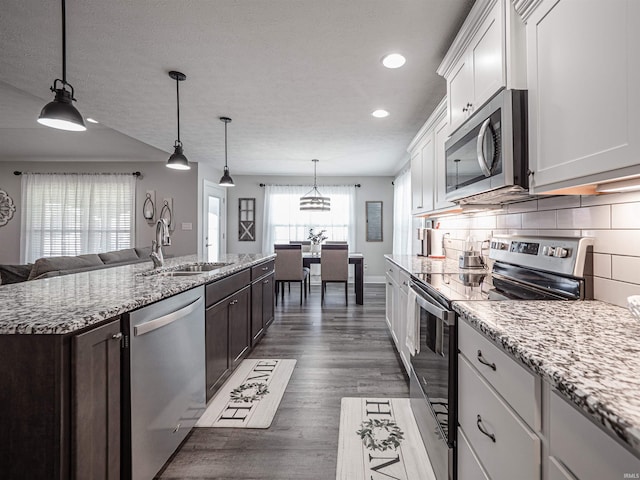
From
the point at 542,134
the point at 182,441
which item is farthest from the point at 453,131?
the point at 182,441

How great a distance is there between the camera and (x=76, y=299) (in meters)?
1.32

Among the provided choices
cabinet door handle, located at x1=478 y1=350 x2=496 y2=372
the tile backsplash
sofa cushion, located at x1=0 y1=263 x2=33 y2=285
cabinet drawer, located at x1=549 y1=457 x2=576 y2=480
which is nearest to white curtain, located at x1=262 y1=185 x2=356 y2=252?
sofa cushion, located at x1=0 y1=263 x2=33 y2=285

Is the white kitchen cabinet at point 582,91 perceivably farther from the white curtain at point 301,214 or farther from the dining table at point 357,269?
the white curtain at point 301,214

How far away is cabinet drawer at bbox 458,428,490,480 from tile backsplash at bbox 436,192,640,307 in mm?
742

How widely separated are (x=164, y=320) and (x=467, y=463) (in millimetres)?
1330

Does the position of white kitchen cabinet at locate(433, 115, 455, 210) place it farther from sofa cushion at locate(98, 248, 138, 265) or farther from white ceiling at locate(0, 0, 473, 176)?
sofa cushion at locate(98, 248, 138, 265)

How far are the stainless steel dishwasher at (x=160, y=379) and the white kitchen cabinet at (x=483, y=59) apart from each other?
1796mm

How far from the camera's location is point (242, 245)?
741 centimetres

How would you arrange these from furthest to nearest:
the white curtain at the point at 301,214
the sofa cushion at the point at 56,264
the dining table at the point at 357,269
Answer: the white curtain at the point at 301,214
the dining table at the point at 357,269
the sofa cushion at the point at 56,264

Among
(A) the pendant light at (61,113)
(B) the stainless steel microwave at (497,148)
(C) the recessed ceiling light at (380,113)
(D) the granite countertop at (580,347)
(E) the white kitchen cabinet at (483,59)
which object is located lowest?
(D) the granite countertop at (580,347)

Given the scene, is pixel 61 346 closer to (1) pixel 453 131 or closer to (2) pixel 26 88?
(1) pixel 453 131

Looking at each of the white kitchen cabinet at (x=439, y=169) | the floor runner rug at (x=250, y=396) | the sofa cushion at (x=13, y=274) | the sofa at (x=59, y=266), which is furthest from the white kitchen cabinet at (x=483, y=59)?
the sofa cushion at (x=13, y=274)

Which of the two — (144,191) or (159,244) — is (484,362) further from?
(144,191)

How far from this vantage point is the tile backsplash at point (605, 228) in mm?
1130
